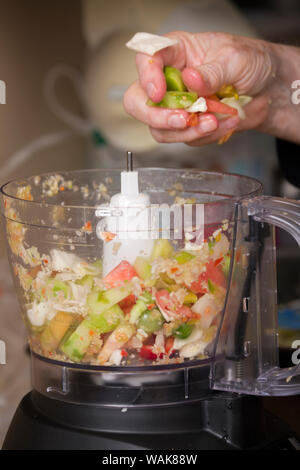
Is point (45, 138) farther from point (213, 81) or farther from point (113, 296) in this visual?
point (113, 296)

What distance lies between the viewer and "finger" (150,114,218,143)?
0.86m

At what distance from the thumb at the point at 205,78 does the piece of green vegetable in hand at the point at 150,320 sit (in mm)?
307

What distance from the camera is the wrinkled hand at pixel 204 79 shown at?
2.75 ft

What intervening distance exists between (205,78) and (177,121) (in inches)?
3.4

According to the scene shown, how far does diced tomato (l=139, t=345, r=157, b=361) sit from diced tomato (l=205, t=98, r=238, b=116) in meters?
0.33

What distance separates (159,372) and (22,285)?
0.19 m

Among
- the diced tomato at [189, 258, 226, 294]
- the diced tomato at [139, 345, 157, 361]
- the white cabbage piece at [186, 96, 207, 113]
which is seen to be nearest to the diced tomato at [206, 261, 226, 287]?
the diced tomato at [189, 258, 226, 294]

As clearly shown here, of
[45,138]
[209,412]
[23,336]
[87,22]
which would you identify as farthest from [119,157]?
[209,412]

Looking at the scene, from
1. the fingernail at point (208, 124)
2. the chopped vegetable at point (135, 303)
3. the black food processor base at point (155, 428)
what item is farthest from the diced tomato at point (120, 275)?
the fingernail at point (208, 124)

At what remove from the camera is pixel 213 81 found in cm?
90

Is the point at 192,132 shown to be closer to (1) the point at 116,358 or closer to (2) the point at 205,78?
(2) the point at 205,78

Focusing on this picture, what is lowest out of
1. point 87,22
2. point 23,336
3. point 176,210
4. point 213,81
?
point 23,336

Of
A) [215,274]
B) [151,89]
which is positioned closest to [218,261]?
[215,274]

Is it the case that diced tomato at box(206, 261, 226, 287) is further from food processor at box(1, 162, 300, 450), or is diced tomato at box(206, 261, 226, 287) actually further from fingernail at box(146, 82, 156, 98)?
fingernail at box(146, 82, 156, 98)
